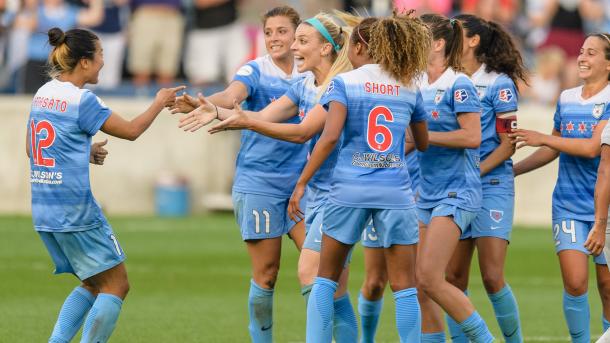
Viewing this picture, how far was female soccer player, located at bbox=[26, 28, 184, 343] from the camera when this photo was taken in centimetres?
803

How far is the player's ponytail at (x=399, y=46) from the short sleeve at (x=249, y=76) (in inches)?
60.6

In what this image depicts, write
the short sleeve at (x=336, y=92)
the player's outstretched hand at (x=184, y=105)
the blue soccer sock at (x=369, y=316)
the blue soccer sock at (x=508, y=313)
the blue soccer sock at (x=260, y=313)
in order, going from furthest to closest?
the blue soccer sock at (x=369, y=316), the blue soccer sock at (x=508, y=313), the blue soccer sock at (x=260, y=313), the player's outstretched hand at (x=184, y=105), the short sleeve at (x=336, y=92)

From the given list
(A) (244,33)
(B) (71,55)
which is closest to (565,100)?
(B) (71,55)

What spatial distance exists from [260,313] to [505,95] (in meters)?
2.32

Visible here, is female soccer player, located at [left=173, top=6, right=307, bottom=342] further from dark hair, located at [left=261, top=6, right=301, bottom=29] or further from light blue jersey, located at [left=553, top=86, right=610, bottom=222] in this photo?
light blue jersey, located at [left=553, top=86, right=610, bottom=222]

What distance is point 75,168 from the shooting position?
8086 mm

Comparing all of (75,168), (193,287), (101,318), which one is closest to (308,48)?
(75,168)

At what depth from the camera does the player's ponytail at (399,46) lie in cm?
772

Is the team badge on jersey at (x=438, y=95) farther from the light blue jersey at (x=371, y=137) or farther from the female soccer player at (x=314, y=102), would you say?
the light blue jersey at (x=371, y=137)

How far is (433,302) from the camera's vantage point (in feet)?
28.8

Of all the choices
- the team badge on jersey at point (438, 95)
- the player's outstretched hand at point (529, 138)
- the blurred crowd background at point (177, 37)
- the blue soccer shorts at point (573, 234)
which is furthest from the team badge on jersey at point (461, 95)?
the blurred crowd background at point (177, 37)

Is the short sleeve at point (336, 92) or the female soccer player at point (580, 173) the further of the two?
the female soccer player at point (580, 173)

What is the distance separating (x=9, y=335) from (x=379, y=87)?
4031 mm

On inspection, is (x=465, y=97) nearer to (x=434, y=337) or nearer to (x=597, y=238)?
(x=597, y=238)
